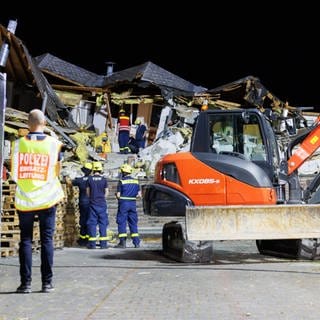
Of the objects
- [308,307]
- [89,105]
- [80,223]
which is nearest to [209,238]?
[308,307]

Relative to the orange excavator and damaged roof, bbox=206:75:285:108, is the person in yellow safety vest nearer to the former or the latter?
the orange excavator

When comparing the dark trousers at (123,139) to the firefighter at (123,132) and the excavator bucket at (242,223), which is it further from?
the excavator bucket at (242,223)

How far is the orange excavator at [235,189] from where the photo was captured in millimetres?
8789

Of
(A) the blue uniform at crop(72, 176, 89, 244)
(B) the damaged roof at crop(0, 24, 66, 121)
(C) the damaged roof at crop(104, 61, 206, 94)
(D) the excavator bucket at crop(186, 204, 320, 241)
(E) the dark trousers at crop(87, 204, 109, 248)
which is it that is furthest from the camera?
(C) the damaged roof at crop(104, 61, 206, 94)

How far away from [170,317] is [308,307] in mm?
1436

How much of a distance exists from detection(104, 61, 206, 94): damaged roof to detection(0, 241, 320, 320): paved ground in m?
14.9

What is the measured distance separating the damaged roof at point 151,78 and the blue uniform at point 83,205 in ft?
36.8

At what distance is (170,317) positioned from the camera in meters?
5.12

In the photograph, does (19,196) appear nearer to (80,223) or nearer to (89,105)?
(80,223)

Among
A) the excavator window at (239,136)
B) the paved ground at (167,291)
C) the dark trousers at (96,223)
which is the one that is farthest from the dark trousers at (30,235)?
the dark trousers at (96,223)

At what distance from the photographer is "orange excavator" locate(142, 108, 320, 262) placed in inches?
346

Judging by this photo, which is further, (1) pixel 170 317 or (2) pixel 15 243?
(2) pixel 15 243

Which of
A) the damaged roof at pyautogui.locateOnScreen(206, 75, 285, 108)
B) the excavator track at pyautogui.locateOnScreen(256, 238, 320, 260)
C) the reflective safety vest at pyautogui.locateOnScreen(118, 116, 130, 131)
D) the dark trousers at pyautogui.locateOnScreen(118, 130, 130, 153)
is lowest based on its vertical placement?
the excavator track at pyautogui.locateOnScreen(256, 238, 320, 260)

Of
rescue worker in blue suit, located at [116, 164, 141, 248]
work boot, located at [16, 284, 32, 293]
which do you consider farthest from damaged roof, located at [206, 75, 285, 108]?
work boot, located at [16, 284, 32, 293]
